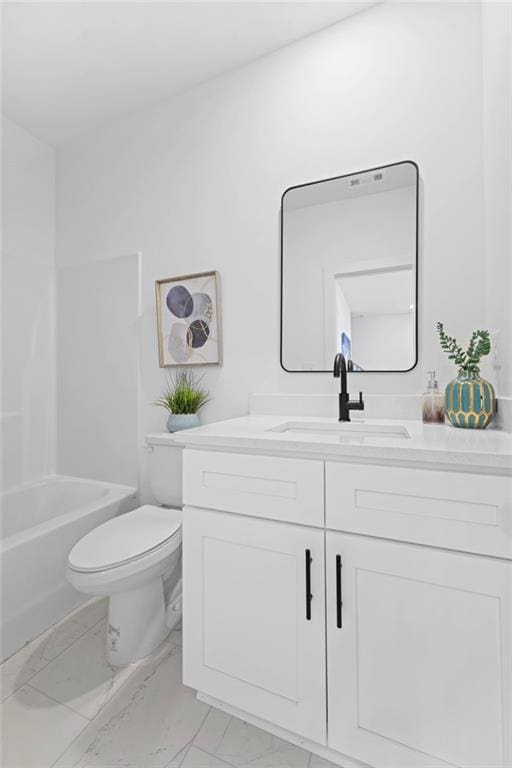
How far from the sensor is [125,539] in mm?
1483

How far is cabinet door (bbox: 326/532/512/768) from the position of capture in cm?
84

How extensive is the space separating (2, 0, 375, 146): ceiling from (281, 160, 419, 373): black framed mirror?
0.69m

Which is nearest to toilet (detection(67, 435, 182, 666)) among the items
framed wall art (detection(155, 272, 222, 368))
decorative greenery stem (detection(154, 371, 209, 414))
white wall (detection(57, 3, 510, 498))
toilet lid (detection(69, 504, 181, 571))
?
toilet lid (detection(69, 504, 181, 571))

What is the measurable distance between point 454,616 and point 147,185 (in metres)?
2.32

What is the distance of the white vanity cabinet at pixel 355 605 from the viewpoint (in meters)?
0.85

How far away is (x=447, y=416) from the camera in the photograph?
128 cm

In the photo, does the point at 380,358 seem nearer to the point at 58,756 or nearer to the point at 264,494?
the point at 264,494

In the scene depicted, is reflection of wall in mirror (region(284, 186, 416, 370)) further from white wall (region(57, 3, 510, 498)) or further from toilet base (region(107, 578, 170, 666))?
toilet base (region(107, 578, 170, 666))

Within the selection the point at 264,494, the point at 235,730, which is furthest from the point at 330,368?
the point at 235,730

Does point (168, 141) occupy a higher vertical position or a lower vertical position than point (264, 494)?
higher

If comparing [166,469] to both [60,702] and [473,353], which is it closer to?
[60,702]

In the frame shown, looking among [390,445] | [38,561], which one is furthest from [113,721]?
[390,445]

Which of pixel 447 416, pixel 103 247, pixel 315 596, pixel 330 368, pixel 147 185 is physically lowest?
pixel 315 596

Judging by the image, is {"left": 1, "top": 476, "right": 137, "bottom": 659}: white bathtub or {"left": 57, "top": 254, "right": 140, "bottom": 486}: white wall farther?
{"left": 57, "top": 254, "right": 140, "bottom": 486}: white wall
